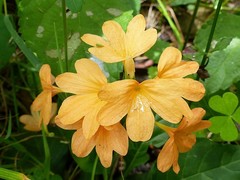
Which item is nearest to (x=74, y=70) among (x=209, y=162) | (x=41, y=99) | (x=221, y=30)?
(x=41, y=99)

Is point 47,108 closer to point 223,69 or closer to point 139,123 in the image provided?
point 139,123

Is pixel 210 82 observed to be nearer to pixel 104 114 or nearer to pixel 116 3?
pixel 116 3

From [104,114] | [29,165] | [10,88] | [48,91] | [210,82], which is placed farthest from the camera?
[10,88]

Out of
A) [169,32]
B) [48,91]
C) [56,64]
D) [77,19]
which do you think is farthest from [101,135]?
[169,32]

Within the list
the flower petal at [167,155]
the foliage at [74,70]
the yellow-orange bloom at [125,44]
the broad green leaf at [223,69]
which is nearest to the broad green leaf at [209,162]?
the foliage at [74,70]

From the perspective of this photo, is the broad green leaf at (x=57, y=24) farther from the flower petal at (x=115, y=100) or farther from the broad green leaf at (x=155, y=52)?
the flower petal at (x=115, y=100)

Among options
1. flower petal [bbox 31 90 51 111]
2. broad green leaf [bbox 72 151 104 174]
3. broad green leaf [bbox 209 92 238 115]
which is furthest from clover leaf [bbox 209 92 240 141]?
flower petal [bbox 31 90 51 111]

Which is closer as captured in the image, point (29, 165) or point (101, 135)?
point (101, 135)
